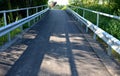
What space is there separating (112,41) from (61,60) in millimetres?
1453

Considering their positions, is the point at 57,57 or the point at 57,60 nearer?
the point at 57,60

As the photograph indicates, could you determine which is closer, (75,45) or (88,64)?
(88,64)

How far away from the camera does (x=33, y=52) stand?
7.79 metres

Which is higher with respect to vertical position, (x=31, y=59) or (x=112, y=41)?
(x=112, y=41)

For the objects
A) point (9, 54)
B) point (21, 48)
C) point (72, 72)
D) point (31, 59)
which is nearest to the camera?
point (72, 72)

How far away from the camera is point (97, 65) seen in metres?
6.42

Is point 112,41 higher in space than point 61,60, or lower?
higher

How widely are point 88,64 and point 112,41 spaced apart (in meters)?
0.89

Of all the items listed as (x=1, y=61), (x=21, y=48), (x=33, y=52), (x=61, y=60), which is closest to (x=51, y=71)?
(x=61, y=60)

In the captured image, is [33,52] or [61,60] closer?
[61,60]

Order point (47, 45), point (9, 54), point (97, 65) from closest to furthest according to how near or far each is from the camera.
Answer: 1. point (97, 65)
2. point (9, 54)
3. point (47, 45)

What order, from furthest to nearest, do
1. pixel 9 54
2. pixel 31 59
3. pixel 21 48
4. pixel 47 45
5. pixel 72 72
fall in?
pixel 47 45, pixel 21 48, pixel 9 54, pixel 31 59, pixel 72 72

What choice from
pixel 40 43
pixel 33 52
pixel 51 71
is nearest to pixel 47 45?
pixel 40 43

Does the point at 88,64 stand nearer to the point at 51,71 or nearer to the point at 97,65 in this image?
the point at 97,65
